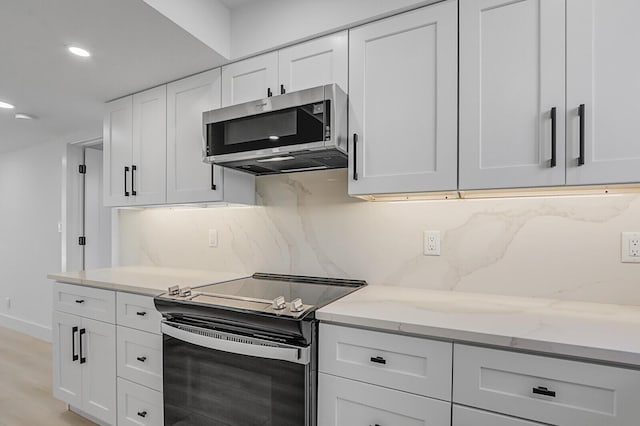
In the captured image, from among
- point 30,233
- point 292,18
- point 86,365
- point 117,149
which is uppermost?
point 292,18

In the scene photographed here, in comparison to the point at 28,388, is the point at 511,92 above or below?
above

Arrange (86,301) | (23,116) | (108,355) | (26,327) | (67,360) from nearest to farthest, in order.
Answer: (108,355) < (86,301) < (67,360) < (23,116) < (26,327)

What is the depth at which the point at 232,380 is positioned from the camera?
1543 millimetres

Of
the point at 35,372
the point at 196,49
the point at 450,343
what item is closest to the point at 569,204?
the point at 450,343

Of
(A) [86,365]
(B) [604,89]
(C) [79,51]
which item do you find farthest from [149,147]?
(B) [604,89]

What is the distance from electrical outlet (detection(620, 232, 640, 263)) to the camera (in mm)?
1446

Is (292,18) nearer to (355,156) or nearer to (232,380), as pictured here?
(355,156)

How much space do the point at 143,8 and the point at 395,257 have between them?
1.63m

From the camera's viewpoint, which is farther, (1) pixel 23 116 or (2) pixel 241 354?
(1) pixel 23 116

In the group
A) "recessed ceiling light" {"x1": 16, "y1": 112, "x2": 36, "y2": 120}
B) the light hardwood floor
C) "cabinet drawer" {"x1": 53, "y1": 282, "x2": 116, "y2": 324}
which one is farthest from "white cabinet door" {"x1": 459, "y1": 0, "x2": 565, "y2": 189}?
"recessed ceiling light" {"x1": 16, "y1": 112, "x2": 36, "y2": 120}

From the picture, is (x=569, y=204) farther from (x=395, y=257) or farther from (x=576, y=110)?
(x=395, y=257)

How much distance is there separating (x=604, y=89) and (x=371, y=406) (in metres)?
1.39

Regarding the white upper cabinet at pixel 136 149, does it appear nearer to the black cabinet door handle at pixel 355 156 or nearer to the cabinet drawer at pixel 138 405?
the cabinet drawer at pixel 138 405

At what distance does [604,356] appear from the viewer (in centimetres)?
98
